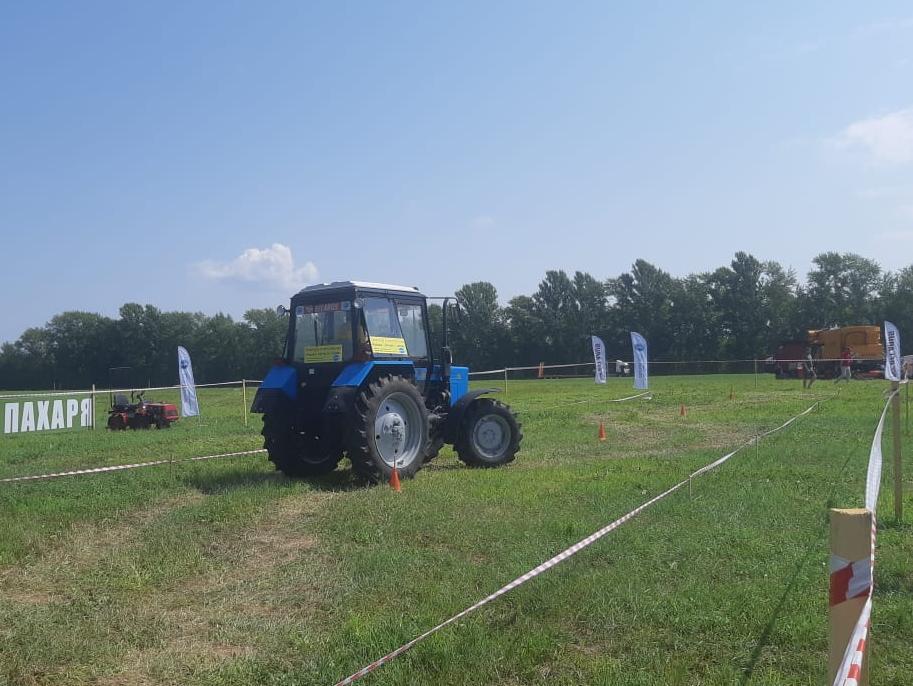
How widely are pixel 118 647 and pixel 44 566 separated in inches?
86.4

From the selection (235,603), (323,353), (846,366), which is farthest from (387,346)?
(846,366)

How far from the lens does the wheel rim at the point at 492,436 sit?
11.1 m

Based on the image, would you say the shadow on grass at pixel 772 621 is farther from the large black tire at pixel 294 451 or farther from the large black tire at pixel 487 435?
the large black tire at pixel 294 451

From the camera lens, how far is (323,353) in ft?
33.3

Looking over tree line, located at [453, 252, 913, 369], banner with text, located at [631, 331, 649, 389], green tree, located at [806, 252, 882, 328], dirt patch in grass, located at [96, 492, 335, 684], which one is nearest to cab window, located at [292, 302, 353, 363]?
dirt patch in grass, located at [96, 492, 335, 684]

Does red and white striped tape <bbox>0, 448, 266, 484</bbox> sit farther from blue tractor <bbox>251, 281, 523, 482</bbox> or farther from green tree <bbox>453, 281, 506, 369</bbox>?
green tree <bbox>453, 281, 506, 369</bbox>

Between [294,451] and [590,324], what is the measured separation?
226ft

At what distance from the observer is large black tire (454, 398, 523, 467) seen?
10.9m

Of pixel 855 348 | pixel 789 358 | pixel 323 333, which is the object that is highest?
pixel 323 333

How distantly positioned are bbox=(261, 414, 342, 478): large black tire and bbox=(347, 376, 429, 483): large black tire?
1.05 metres

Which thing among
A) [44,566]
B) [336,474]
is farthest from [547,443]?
[44,566]

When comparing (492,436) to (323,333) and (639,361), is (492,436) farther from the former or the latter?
(639,361)

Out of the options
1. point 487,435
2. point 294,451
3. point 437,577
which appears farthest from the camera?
point 487,435

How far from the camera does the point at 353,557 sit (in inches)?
244
